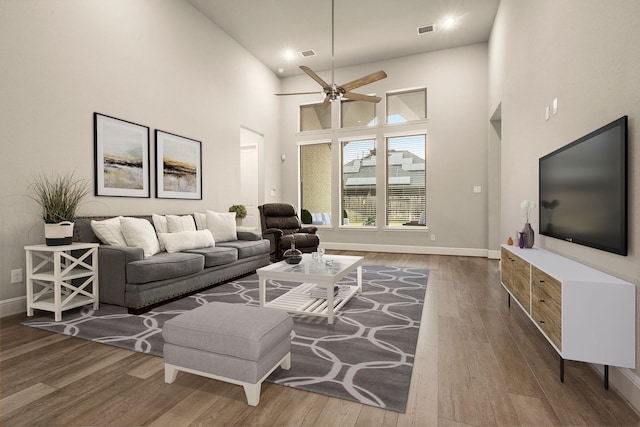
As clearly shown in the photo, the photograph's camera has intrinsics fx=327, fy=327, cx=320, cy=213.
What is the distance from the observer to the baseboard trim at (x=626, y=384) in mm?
1560

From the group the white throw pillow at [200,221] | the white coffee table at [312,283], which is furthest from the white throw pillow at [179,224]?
the white coffee table at [312,283]

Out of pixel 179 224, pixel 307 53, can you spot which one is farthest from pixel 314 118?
pixel 179 224

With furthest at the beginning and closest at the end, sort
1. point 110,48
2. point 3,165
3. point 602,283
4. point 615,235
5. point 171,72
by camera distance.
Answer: point 171,72 < point 110,48 < point 3,165 < point 615,235 < point 602,283

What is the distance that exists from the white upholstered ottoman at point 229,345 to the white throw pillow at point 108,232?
1.97 metres

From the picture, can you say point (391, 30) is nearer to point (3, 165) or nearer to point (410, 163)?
point (410, 163)

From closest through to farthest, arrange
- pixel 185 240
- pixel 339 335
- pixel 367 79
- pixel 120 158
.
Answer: pixel 339 335 < pixel 185 240 < pixel 120 158 < pixel 367 79

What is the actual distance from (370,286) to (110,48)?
4129 mm

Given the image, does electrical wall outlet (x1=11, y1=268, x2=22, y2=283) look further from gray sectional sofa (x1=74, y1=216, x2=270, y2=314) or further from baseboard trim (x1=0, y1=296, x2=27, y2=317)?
gray sectional sofa (x1=74, y1=216, x2=270, y2=314)

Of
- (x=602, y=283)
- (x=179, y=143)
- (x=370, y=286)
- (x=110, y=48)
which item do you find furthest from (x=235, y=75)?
(x=602, y=283)

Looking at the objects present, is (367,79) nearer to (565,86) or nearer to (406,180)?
(565,86)

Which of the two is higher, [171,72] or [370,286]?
[171,72]

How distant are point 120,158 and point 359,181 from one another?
15.1ft

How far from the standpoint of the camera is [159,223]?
3973mm

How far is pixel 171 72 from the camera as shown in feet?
15.3
